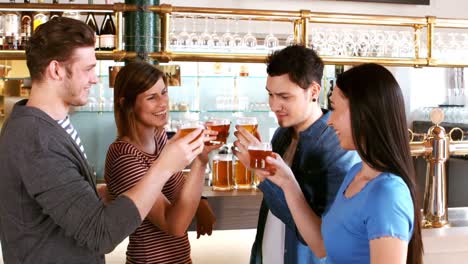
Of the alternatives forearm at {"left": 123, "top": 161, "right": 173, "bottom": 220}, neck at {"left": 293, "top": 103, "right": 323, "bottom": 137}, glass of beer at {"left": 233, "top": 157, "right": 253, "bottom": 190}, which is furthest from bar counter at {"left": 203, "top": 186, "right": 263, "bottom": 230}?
forearm at {"left": 123, "top": 161, "right": 173, "bottom": 220}

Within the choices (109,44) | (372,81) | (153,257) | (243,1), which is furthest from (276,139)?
(243,1)

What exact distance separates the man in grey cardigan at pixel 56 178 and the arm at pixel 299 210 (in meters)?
0.38

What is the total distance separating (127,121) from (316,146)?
0.69 metres

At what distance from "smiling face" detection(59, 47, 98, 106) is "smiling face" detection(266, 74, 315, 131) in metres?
0.68

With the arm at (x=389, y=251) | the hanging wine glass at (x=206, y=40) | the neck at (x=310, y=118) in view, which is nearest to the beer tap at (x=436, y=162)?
the neck at (x=310, y=118)

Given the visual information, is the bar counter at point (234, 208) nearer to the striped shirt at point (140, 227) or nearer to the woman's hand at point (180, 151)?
the striped shirt at point (140, 227)

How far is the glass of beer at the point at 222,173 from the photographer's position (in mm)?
3340

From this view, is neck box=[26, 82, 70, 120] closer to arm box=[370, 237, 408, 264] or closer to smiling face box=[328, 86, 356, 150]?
smiling face box=[328, 86, 356, 150]

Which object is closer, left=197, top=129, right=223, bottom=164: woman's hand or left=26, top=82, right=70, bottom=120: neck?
left=26, top=82, right=70, bottom=120: neck

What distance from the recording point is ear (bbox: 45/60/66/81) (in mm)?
1610

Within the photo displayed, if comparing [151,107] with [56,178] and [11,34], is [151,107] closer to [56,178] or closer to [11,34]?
[56,178]

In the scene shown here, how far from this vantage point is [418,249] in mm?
1575

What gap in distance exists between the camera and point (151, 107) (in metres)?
2.20

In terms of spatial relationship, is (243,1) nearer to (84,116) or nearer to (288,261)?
(84,116)
